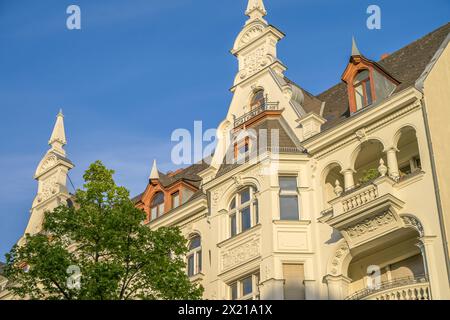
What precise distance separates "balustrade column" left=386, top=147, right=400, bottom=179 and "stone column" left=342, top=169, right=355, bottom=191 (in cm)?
174

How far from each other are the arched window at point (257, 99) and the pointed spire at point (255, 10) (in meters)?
3.97

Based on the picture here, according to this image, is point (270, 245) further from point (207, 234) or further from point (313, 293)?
point (207, 234)

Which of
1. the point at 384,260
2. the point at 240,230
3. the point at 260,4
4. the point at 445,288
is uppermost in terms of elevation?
the point at 260,4

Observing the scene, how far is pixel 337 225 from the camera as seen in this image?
95.6 feet

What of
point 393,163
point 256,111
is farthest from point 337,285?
point 256,111

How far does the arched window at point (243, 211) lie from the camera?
3238 cm

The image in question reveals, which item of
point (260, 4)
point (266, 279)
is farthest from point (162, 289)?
point (260, 4)

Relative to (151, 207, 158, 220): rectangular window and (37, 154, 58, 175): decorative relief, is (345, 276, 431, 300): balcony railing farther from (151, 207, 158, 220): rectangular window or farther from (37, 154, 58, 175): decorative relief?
(37, 154, 58, 175): decorative relief

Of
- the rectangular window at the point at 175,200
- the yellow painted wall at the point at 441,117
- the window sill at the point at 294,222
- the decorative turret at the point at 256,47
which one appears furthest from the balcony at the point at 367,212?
the rectangular window at the point at 175,200

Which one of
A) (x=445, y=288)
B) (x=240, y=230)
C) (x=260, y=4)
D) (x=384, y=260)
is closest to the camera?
(x=445, y=288)

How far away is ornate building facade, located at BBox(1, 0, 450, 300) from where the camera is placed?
1110 inches

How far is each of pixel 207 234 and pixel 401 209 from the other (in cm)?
928

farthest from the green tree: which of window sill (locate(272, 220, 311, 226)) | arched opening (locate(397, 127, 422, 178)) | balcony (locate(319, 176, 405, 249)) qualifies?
arched opening (locate(397, 127, 422, 178))
